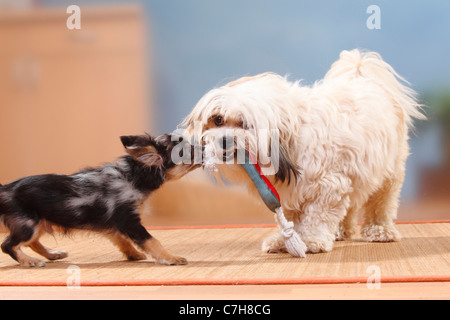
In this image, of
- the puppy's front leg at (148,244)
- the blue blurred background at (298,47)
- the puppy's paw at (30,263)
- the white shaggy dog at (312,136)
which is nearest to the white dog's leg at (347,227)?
the white shaggy dog at (312,136)

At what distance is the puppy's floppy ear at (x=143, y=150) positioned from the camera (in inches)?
96.9

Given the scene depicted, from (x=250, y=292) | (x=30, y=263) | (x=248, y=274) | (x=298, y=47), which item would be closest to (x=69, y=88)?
(x=298, y=47)

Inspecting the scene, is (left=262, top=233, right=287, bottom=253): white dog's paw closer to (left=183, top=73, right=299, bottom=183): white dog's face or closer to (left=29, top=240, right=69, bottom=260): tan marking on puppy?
(left=183, top=73, right=299, bottom=183): white dog's face

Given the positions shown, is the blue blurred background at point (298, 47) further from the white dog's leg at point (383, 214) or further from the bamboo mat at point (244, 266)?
the white dog's leg at point (383, 214)

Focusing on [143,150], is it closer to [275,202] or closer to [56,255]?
[275,202]

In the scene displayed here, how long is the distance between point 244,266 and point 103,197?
2.33 feet

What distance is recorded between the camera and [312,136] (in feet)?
8.63

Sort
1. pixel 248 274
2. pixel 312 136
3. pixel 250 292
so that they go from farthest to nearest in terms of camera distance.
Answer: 1. pixel 312 136
2. pixel 248 274
3. pixel 250 292

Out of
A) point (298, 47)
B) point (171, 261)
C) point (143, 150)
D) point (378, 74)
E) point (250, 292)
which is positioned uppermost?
point (298, 47)

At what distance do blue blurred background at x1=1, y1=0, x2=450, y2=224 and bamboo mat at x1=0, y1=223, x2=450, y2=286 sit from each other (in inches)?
35.4

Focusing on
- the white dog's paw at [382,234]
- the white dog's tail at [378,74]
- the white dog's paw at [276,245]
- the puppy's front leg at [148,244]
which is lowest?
the white dog's paw at [382,234]

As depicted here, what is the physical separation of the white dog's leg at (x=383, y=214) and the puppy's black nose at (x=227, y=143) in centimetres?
107
